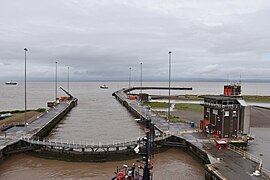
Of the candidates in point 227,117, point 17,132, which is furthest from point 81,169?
point 227,117

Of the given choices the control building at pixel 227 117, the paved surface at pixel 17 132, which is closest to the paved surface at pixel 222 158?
the control building at pixel 227 117

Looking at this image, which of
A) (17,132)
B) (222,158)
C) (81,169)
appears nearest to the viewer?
(222,158)

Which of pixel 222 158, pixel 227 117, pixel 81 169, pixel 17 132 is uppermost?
pixel 227 117

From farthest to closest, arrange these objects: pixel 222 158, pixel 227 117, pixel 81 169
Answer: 1. pixel 227 117
2. pixel 81 169
3. pixel 222 158

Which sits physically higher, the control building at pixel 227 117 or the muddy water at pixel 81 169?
the control building at pixel 227 117

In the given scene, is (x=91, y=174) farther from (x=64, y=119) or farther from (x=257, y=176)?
(x=64, y=119)

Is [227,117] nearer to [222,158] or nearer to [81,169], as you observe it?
[222,158]

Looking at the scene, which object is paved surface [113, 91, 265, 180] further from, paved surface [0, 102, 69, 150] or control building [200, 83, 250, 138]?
paved surface [0, 102, 69, 150]

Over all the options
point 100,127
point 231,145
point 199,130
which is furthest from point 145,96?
point 231,145

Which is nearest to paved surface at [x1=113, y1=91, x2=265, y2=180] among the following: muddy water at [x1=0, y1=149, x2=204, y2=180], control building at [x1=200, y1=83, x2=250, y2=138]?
muddy water at [x1=0, y1=149, x2=204, y2=180]

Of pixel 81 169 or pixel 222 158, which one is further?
pixel 81 169

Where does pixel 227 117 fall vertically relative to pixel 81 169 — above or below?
above

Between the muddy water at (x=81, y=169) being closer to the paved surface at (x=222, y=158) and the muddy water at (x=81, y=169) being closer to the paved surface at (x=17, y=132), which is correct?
the paved surface at (x=222, y=158)

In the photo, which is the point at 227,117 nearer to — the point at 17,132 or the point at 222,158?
the point at 222,158
